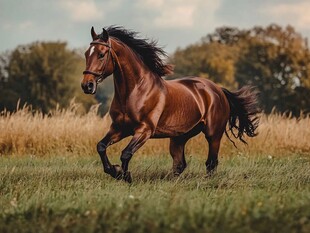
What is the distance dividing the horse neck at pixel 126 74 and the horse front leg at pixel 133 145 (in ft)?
1.62

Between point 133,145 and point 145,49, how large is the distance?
1.61 meters

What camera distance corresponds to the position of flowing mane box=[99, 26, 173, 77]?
873 centimetres

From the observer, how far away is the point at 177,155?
969 cm

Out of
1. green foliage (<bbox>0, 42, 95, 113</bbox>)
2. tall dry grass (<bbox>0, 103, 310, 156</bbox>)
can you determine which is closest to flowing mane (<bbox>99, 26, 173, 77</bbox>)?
tall dry grass (<bbox>0, 103, 310, 156</bbox>)

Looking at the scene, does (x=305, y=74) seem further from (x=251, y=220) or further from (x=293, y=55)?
(x=251, y=220)

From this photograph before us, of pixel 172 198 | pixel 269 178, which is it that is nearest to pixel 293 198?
pixel 172 198

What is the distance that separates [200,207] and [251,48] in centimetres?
5513

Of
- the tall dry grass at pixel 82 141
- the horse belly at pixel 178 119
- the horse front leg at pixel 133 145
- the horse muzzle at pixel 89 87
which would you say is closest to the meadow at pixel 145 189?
the tall dry grass at pixel 82 141

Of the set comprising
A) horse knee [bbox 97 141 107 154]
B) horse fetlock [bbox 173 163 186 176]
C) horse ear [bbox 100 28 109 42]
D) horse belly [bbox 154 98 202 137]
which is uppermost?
horse ear [bbox 100 28 109 42]

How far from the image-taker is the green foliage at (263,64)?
51.0 meters

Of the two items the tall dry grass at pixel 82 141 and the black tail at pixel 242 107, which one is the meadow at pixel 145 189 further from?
the black tail at pixel 242 107

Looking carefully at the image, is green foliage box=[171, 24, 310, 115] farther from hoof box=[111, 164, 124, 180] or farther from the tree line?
hoof box=[111, 164, 124, 180]

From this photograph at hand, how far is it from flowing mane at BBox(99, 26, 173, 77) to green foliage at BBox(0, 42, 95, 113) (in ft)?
140

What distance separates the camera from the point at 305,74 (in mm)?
51812
